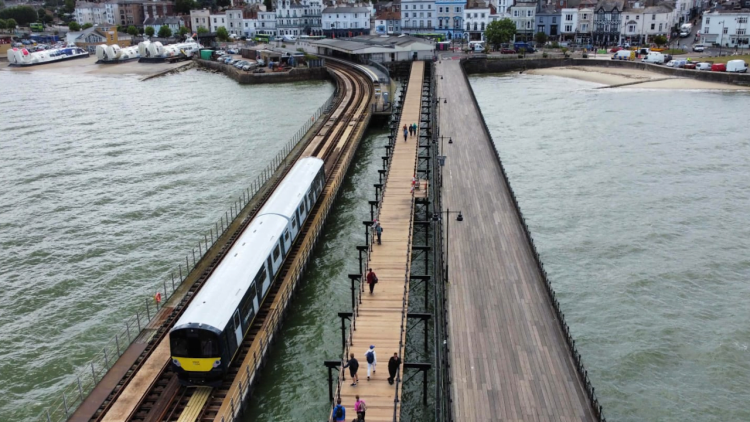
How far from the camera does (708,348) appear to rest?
87.7 feet

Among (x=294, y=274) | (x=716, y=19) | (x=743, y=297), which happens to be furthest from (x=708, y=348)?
(x=716, y=19)

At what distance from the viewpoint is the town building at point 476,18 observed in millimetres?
138875

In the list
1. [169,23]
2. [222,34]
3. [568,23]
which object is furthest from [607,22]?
[169,23]

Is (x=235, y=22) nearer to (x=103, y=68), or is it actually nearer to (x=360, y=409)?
(x=103, y=68)

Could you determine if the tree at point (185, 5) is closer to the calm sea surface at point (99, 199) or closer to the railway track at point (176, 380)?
the calm sea surface at point (99, 199)

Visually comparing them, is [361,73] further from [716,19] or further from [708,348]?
[708,348]

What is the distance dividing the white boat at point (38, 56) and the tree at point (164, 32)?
28.7 m

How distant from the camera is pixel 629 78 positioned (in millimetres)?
90062

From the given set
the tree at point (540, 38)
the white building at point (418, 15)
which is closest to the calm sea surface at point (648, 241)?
the tree at point (540, 38)

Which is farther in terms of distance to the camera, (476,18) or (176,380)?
(476,18)

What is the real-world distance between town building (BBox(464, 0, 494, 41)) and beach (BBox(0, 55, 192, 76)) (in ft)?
193

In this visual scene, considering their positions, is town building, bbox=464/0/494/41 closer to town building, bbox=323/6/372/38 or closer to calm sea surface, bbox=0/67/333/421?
town building, bbox=323/6/372/38

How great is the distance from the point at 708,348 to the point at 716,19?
99.3 meters

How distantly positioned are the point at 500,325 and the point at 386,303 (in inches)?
173
